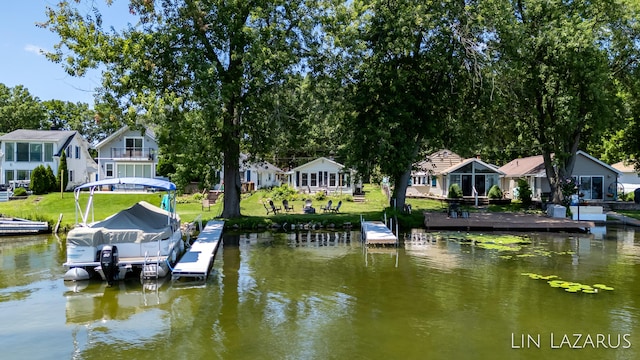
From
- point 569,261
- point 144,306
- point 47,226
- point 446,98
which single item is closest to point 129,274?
point 144,306

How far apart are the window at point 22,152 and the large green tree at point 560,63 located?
122ft

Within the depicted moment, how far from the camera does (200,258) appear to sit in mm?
13375

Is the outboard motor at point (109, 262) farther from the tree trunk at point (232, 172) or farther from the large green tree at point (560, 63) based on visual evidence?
the large green tree at point (560, 63)

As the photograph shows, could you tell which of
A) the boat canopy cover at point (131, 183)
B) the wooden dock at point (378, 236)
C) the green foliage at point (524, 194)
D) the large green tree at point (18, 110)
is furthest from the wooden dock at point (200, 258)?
the large green tree at point (18, 110)

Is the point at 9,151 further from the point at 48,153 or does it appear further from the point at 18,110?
the point at 18,110

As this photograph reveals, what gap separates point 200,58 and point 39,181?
841 inches

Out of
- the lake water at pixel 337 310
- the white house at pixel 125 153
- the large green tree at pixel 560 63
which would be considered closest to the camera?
the lake water at pixel 337 310

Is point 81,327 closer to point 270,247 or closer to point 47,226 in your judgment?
point 270,247

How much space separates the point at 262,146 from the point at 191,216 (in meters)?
5.73

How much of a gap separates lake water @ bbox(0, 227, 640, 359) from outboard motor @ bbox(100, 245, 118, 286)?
16.7 inches

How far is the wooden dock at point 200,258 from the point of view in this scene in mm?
11828

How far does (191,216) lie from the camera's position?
24766 millimetres

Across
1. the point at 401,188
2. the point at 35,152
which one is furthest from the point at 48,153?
the point at 401,188

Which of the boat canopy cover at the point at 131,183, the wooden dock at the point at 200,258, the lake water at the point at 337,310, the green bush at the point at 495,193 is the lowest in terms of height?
the lake water at the point at 337,310
